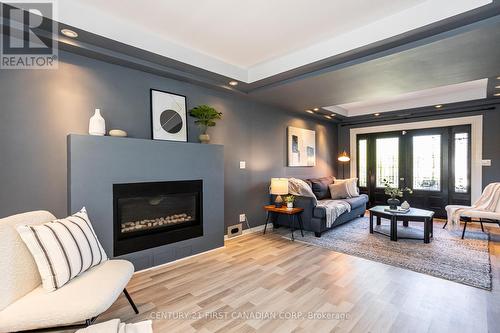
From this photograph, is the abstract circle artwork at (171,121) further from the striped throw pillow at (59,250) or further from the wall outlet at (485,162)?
the wall outlet at (485,162)

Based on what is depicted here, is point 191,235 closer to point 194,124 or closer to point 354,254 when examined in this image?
point 194,124

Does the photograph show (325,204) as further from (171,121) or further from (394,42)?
(171,121)

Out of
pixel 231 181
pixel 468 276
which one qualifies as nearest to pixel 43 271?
pixel 231 181

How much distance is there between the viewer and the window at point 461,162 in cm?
531

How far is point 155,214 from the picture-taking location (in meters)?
3.15

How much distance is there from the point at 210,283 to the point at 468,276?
9.32 ft

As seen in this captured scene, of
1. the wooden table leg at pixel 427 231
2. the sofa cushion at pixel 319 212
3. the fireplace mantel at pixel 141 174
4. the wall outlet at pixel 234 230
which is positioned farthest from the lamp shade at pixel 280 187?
the wooden table leg at pixel 427 231

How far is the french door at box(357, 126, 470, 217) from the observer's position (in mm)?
5414

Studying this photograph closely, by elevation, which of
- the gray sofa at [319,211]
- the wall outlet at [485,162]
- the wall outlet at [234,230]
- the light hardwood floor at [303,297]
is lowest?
the light hardwood floor at [303,297]

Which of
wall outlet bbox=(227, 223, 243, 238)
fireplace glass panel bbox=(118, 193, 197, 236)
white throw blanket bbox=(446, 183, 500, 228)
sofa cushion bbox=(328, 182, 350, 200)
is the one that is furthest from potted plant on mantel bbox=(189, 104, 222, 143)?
white throw blanket bbox=(446, 183, 500, 228)

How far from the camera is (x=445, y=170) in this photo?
5.57 meters

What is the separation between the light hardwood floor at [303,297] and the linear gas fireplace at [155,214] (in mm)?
365

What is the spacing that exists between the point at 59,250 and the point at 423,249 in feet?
14.2

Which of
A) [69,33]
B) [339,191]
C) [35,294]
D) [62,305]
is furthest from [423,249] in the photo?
[69,33]
